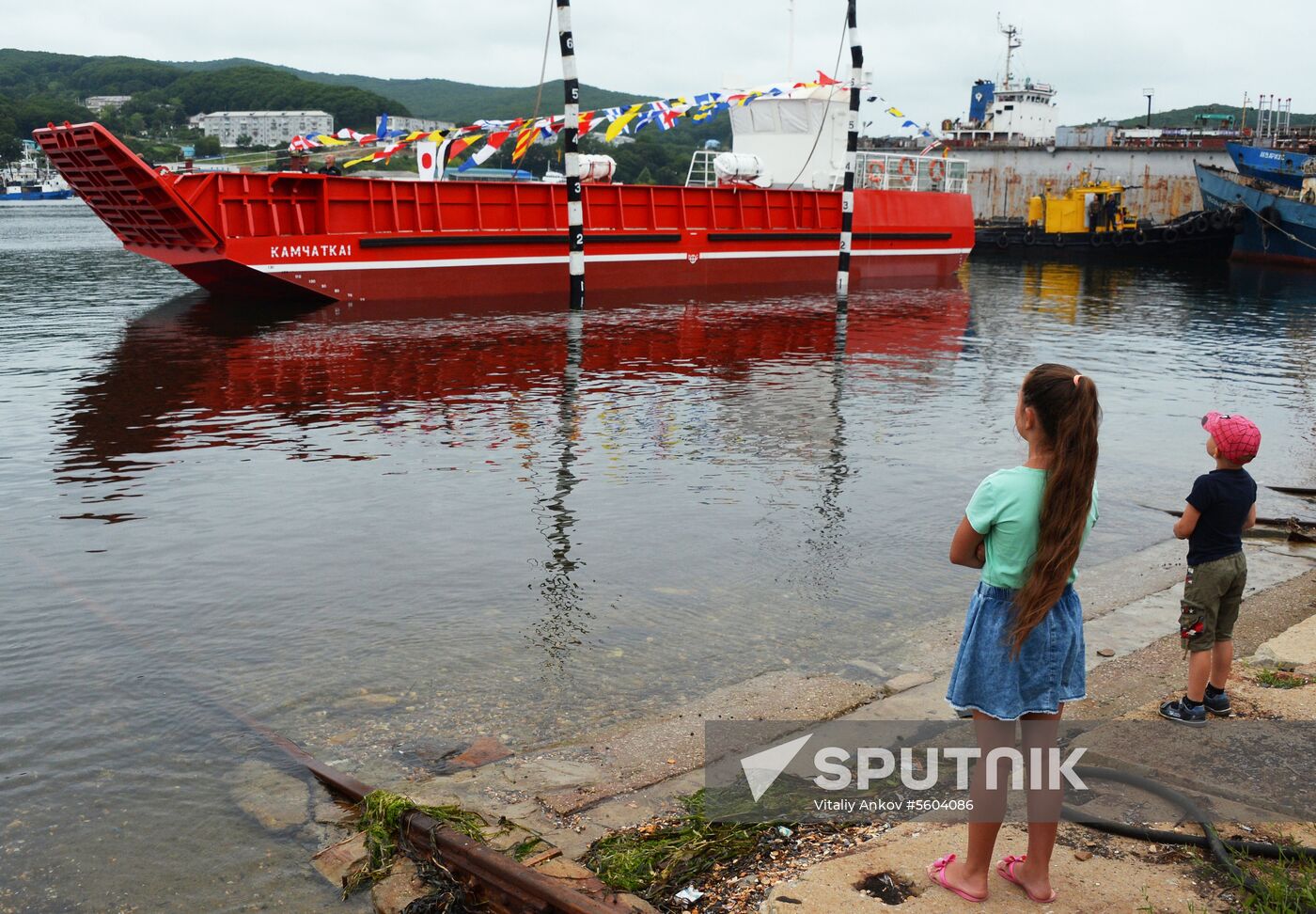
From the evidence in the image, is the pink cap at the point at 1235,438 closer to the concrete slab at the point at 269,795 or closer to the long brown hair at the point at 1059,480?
the long brown hair at the point at 1059,480

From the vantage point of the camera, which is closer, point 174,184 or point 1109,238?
point 174,184

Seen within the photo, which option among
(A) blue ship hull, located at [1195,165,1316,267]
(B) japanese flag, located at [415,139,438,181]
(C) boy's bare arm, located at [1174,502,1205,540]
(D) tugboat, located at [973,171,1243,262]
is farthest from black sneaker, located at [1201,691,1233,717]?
(D) tugboat, located at [973,171,1243,262]

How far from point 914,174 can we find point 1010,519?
35.5 meters

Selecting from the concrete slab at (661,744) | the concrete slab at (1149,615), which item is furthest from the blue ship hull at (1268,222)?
the concrete slab at (661,744)

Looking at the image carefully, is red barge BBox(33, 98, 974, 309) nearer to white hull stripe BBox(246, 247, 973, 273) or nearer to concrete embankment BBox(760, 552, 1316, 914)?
white hull stripe BBox(246, 247, 973, 273)

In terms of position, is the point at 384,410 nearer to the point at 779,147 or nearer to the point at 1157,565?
the point at 1157,565

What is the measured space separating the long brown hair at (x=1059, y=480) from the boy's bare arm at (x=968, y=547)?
174 millimetres

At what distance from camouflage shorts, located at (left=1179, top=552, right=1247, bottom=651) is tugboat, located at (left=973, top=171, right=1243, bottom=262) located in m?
45.2

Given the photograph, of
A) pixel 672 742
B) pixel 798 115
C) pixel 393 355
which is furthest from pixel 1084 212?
pixel 672 742

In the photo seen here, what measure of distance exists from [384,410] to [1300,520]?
9142mm

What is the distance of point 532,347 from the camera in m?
18.2

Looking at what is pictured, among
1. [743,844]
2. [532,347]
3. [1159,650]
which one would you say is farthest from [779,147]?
[743,844]

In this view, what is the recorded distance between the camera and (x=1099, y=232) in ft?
160

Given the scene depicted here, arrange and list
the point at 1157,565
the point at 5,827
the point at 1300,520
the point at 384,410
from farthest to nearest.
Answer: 1. the point at 384,410
2. the point at 1300,520
3. the point at 1157,565
4. the point at 5,827
